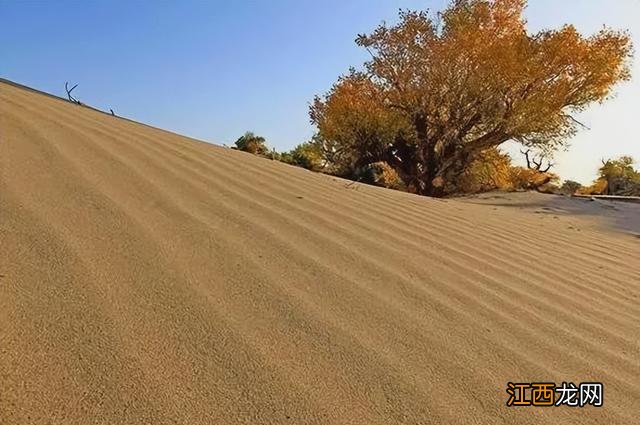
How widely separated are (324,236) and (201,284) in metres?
0.89

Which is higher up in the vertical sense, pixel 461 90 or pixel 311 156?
pixel 461 90

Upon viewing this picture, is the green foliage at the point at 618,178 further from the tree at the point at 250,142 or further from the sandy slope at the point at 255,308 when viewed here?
the sandy slope at the point at 255,308

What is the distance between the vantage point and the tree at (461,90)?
10750 mm

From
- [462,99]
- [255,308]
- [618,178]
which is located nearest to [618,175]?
[618,178]

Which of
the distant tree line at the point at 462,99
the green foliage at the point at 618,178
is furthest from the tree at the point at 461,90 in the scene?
the green foliage at the point at 618,178

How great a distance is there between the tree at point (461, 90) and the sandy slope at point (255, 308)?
841 centimetres

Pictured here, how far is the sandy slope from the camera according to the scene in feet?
4.09

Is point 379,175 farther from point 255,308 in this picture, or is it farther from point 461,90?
point 255,308

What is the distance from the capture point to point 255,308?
65.9 inches

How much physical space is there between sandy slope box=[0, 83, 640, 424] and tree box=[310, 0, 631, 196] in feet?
27.6

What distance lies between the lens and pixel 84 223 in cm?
200

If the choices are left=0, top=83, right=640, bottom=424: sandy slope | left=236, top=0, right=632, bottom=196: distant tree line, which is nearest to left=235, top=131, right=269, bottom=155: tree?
left=236, top=0, right=632, bottom=196: distant tree line

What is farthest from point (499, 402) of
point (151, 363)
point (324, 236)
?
point (324, 236)

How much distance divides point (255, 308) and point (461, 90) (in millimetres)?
10256
